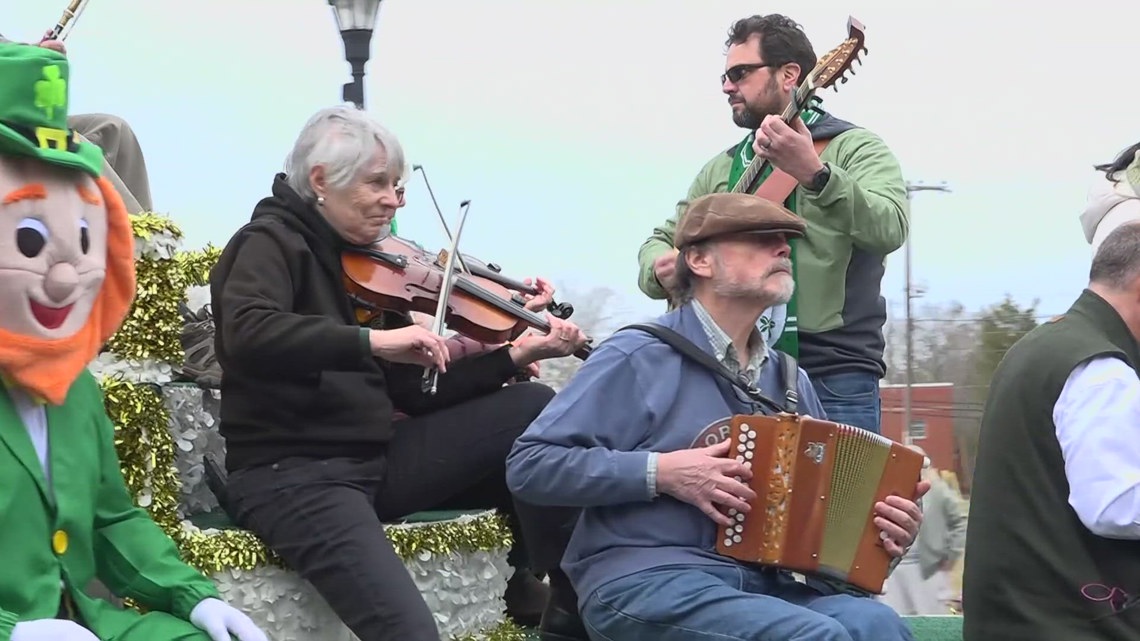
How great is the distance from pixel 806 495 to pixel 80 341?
1541mm

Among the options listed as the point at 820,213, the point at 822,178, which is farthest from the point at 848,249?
the point at 822,178

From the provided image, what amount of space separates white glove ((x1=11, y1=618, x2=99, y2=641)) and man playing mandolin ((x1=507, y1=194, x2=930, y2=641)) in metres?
1.10

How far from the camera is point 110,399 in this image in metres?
3.94

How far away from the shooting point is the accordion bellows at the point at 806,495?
3.46 m

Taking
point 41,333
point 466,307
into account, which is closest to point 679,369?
point 466,307

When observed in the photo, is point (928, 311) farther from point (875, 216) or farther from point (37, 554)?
point (37, 554)

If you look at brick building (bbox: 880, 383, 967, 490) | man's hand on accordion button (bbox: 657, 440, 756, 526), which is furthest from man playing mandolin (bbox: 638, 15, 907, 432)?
brick building (bbox: 880, 383, 967, 490)

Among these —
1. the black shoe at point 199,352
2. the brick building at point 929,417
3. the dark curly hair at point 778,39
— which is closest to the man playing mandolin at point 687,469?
the dark curly hair at point 778,39

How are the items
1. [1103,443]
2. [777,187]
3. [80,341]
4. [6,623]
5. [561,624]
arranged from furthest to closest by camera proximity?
[777,187]
[561,624]
[1103,443]
[80,341]
[6,623]

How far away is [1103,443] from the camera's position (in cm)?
337

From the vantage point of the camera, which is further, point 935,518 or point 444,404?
point 935,518

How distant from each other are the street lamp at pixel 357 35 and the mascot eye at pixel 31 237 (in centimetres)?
474

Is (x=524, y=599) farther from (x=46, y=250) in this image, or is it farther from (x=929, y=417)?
(x=929, y=417)

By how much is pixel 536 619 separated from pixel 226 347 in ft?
4.68
